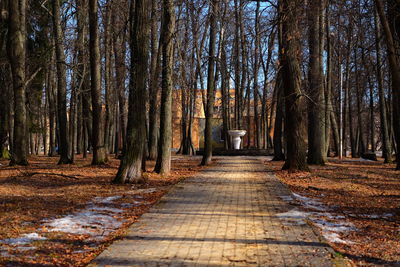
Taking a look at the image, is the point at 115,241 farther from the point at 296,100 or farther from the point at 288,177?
the point at 296,100

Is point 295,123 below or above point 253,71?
below

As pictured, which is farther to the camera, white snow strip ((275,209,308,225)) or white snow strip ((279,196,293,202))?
white snow strip ((279,196,293,202))

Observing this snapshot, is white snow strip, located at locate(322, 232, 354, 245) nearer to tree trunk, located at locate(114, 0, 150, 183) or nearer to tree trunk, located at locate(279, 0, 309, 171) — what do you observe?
tree trunk, located at locate(114, 0, 150, 183)

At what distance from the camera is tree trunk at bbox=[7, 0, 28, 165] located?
18.7 m

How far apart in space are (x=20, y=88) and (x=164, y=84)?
20.8 feet

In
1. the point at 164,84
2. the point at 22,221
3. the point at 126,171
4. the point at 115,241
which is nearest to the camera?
the point at 115,241

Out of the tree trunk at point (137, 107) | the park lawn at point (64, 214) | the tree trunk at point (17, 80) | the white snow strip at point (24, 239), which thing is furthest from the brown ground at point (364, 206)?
the tree trunk at point (17, 80)

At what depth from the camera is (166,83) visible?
16.1m

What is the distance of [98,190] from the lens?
1204 centimetres

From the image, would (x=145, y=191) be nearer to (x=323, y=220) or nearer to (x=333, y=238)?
(x=323, y=220)

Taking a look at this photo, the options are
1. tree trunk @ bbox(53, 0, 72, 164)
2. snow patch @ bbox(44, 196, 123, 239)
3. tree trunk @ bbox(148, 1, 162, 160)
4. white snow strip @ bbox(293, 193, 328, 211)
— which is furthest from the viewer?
tree trunk @ bbox(148, 1, 162, 160)

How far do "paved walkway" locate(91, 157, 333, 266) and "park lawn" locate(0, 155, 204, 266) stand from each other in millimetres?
413

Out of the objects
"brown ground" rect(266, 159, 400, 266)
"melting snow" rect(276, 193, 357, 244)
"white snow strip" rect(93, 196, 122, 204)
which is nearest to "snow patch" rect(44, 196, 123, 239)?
"white snow strip" rect(93, 196, 122, 204)

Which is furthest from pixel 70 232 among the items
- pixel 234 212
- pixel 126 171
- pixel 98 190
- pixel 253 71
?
pixel 253 71
